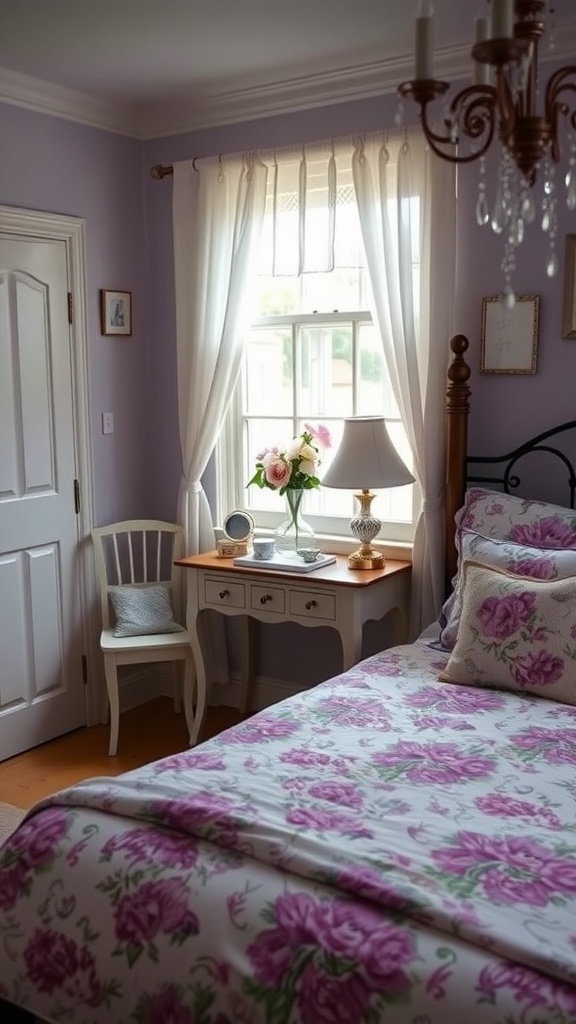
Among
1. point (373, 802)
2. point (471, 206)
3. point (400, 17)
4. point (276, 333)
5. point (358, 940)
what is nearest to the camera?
point (358, 940)

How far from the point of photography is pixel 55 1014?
1.73 m

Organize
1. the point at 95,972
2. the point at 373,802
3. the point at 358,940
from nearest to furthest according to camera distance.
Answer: the point at 358,940 → the point at 95,972 → the point at 373,802

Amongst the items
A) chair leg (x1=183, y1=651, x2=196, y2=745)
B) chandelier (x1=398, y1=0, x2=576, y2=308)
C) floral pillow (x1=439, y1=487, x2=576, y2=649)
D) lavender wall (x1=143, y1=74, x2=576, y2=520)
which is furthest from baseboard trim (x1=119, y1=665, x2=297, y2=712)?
chandelier (x1=398, y1=0, x2=576, y2=308)

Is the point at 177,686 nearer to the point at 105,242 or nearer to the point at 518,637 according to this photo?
the point at 105,242

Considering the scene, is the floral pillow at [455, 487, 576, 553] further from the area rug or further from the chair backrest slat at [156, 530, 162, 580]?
the area rug

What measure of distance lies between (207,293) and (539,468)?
154 centimetres

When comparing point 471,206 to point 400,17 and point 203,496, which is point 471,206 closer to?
point 400,17

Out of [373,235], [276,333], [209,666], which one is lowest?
[209,666]

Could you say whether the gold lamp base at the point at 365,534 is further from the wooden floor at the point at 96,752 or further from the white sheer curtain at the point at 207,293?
the wooden floor at the point at 96,752

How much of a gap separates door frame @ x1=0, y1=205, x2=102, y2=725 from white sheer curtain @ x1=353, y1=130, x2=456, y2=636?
1.19 metres

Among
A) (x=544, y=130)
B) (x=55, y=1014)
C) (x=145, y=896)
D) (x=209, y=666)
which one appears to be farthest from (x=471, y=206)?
(x=55, y=1014)

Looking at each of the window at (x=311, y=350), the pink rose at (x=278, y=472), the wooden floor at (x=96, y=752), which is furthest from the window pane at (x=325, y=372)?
the wooden floor at (x=96, y=752)

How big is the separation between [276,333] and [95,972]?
279 centimetres

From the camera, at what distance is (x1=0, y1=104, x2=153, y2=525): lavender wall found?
12.0 feet
